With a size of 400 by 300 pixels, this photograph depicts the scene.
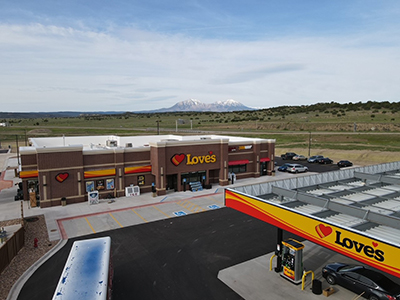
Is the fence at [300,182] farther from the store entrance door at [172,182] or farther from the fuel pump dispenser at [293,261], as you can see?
the store entrance door at [172,182]

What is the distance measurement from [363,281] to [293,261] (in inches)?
143

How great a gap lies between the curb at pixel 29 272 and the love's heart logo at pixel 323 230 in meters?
16.6

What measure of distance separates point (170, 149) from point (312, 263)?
73.3 ft

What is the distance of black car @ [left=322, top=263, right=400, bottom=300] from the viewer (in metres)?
14.9

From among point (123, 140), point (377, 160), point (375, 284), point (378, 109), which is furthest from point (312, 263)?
point (378, 109)

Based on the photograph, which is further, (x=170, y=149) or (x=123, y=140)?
(x=123, y=140)

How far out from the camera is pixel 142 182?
37875mm

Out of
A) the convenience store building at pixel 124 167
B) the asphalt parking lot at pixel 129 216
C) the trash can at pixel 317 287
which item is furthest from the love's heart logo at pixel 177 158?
the trash can at pixel 317 287

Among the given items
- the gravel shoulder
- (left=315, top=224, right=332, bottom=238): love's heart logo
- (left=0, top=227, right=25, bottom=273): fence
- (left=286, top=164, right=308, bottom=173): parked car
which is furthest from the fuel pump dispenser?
(left=286, top=164, right=308, bottom=173): parked car

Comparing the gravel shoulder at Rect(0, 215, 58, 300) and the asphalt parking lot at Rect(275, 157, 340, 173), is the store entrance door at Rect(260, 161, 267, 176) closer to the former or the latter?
the asphalt parking lot at Rect(275, 157, 340, 173)

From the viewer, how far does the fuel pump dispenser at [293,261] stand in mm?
17141

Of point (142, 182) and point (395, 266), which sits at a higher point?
point (395, 266)

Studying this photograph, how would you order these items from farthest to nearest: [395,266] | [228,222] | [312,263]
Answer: [228,222] < [312,263] < [395,266]

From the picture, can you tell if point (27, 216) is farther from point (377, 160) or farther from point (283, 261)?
point (377, 160)
